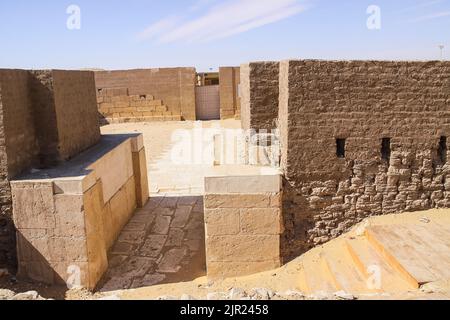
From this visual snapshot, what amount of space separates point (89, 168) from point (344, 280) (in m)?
4.06

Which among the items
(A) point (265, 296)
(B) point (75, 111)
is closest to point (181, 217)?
(B) point (75, 111)

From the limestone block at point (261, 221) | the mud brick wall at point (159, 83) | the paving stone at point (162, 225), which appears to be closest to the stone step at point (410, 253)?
the limestone block at point (261, 221)

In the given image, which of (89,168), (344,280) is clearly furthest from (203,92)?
(344,280)

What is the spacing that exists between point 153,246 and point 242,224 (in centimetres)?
246

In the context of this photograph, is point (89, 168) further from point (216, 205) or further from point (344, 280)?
point (344, 280)

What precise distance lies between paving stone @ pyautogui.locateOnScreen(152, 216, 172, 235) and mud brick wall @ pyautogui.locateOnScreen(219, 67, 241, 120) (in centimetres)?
1188

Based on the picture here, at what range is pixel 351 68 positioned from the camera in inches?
236

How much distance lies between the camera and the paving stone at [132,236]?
8095 mm

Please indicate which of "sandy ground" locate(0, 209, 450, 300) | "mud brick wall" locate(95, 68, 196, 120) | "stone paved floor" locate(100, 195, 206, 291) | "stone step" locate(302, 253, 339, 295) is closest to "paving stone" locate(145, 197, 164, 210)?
"stone paved floor" locate(100, 195, 206, 291)

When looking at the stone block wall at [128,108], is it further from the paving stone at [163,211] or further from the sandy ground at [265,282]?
the sandy ground at [265,282]

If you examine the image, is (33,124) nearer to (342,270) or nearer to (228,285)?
(228,285)

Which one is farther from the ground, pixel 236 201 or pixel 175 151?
pixel 236 201

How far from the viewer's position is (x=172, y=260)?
7.29 meters
